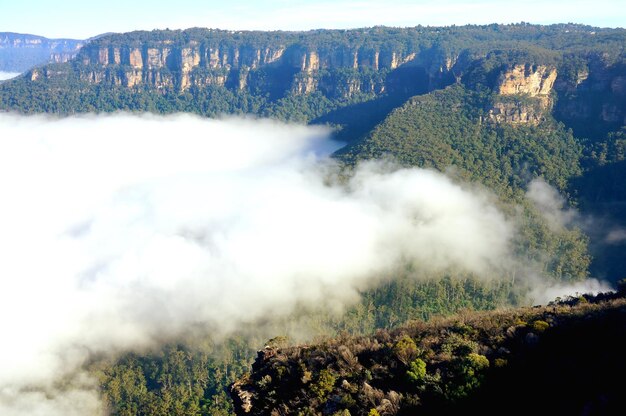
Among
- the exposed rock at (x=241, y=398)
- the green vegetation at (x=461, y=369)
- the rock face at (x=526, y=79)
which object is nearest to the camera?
the green vegetation at (x=461, y=369)

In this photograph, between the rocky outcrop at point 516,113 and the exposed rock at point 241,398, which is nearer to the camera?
the exposed rock at point 241,398

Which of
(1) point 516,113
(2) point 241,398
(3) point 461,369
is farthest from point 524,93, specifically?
(2) point 241,398

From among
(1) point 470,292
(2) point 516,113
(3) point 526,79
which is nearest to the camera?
(1) point 470,292

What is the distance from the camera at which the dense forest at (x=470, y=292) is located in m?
28.6

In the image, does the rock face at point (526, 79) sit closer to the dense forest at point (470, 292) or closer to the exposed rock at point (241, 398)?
the dense forest at point (470, 292)

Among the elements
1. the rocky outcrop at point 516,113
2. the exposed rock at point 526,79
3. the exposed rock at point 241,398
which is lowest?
the exposed rock at point 241,398

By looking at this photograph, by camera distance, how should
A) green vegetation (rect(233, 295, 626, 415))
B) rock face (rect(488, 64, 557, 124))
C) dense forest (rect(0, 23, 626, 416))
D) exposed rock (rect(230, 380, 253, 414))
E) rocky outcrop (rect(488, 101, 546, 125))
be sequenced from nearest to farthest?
green vegetation (rect(233, 295, 626, 415)), dense forest (rect(0, 23, 626, 416)), exposed rock (rect(230, 380, 253, 414)), rocky outcrop (rect(488, 101, 546, 125)), rock face (rect(488, 64, 557, 124))

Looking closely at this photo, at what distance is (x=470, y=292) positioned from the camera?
82.2 meters

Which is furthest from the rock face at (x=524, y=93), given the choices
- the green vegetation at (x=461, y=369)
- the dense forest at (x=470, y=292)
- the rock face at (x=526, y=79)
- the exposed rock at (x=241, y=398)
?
the exposed rock at (x=241, y=398)

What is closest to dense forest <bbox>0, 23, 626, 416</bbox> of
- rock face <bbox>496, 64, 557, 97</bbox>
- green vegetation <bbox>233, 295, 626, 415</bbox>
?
green vegetation <bbox>233, 295, 626, 415</bbox>

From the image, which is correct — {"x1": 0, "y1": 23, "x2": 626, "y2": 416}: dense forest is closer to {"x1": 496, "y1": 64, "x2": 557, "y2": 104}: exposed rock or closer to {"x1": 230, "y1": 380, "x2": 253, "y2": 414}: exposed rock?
{"x1": 230, "y1": 380, "x2": 253, "y2": 414}: exposed rock

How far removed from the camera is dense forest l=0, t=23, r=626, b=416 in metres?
28.6

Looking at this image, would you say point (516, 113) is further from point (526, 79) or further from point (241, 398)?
point (241, 398)

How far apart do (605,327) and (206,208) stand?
99677 millimetres
